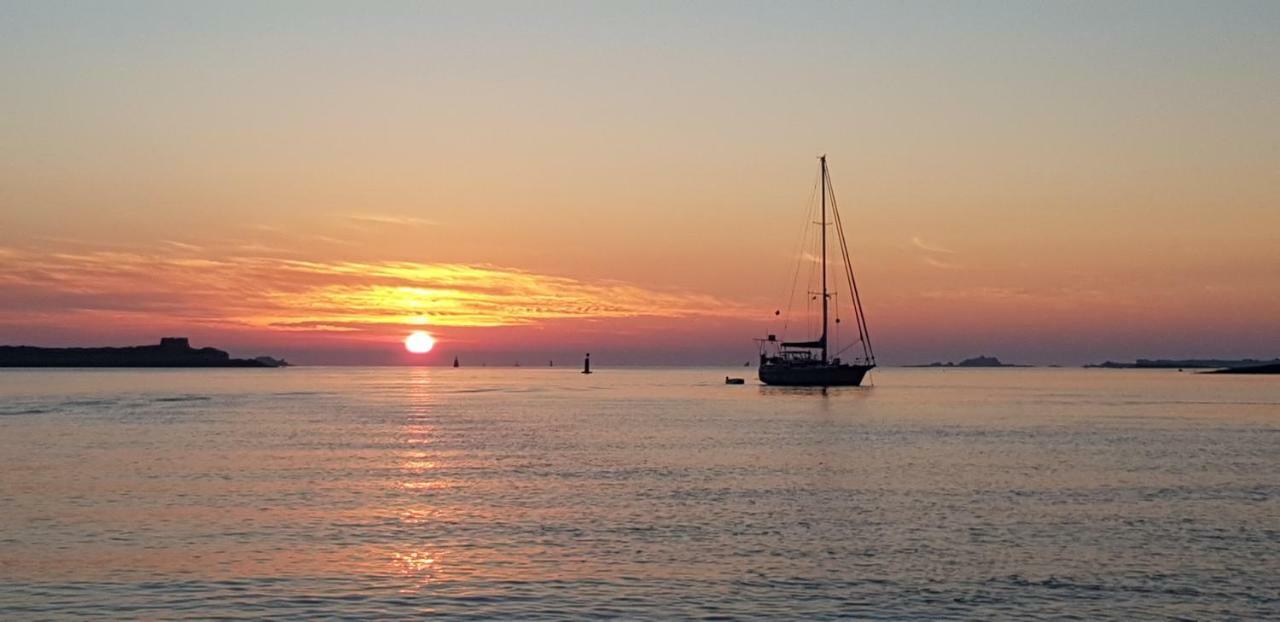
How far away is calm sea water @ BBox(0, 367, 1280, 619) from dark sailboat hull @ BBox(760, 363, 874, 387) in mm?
69942

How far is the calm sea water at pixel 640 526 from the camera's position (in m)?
23.1

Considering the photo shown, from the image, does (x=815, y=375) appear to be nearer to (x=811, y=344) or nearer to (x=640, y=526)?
(x=811, y=344)

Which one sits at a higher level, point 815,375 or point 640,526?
point 815,375

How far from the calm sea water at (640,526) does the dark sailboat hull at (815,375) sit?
229 ft

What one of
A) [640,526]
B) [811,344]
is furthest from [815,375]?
[640,526]

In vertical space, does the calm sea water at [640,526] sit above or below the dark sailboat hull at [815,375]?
below

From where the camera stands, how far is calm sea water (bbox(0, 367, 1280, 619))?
75.8ft

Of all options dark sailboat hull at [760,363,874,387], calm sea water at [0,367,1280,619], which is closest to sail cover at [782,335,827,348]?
dark sailboat hull at [760,363,874,387]

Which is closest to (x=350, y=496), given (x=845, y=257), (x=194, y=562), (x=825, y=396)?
(x=194, y=562)

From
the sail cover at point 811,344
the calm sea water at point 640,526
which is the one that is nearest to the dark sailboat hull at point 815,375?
the sail cover at point 811,344

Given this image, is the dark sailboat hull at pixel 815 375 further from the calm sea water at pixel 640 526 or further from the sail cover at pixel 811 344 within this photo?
the calm sea water at pixel 640 526

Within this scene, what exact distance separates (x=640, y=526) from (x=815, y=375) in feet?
364

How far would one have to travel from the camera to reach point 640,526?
106ft

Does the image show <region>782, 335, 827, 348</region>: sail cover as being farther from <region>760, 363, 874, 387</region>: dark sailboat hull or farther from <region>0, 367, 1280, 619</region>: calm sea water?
→ <region>0, 367, 1280, 619</region>: calm sea water
